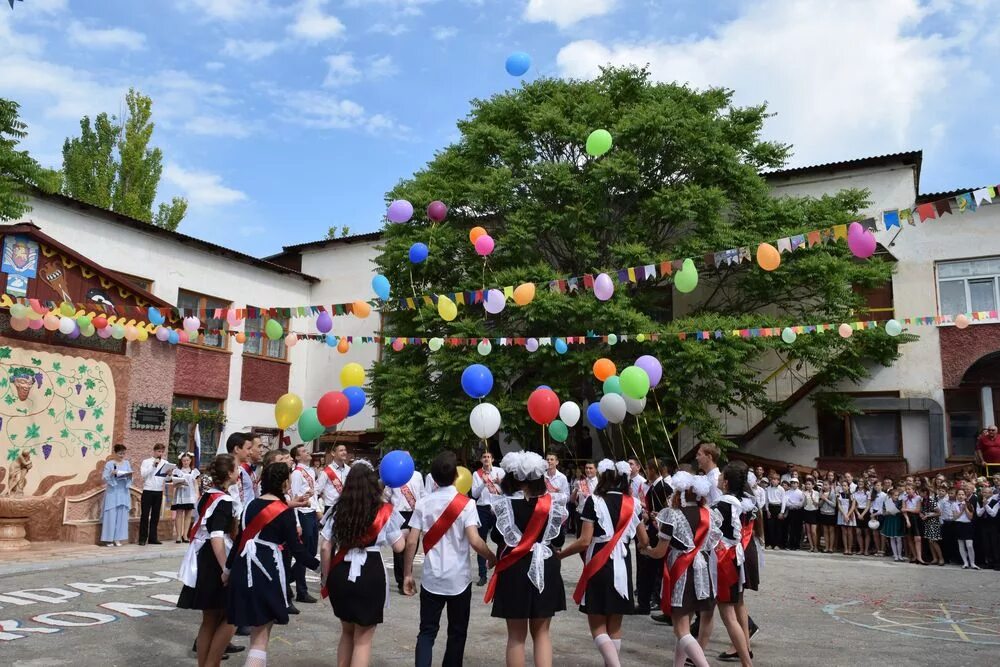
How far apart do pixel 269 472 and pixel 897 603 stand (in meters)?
8.33

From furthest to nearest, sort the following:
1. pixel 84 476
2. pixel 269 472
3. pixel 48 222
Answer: pixel 48 222
pixel 84 476
pixel 269 472

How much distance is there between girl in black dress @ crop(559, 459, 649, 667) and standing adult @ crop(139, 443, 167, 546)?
36.3ft

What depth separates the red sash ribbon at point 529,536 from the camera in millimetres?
5195

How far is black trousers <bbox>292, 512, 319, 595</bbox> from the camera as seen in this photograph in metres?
8.75

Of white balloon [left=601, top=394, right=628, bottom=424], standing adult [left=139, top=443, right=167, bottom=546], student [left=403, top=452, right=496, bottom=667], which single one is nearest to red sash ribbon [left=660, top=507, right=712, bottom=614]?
student [left=403, top=452, right=496, bottom=667]

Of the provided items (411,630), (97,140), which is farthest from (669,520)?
(97,140)

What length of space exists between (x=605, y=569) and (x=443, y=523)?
4.08 ft

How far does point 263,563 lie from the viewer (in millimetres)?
5188

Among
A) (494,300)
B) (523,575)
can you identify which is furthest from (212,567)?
(494,300)

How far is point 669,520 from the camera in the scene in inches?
240

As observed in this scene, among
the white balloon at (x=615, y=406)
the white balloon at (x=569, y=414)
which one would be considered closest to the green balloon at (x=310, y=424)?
the white balloon at (x=615, y=406)

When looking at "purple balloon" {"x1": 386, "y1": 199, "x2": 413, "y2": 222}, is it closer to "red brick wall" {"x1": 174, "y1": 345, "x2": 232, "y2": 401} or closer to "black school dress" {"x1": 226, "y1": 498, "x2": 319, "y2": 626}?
"black school dress" {"x1": 226, "y1": 498, "x2": 319, "y2": 626}

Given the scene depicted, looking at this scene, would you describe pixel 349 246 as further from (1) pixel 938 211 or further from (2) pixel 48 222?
(1) pixel 938 211

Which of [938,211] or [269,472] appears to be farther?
[938,211]
